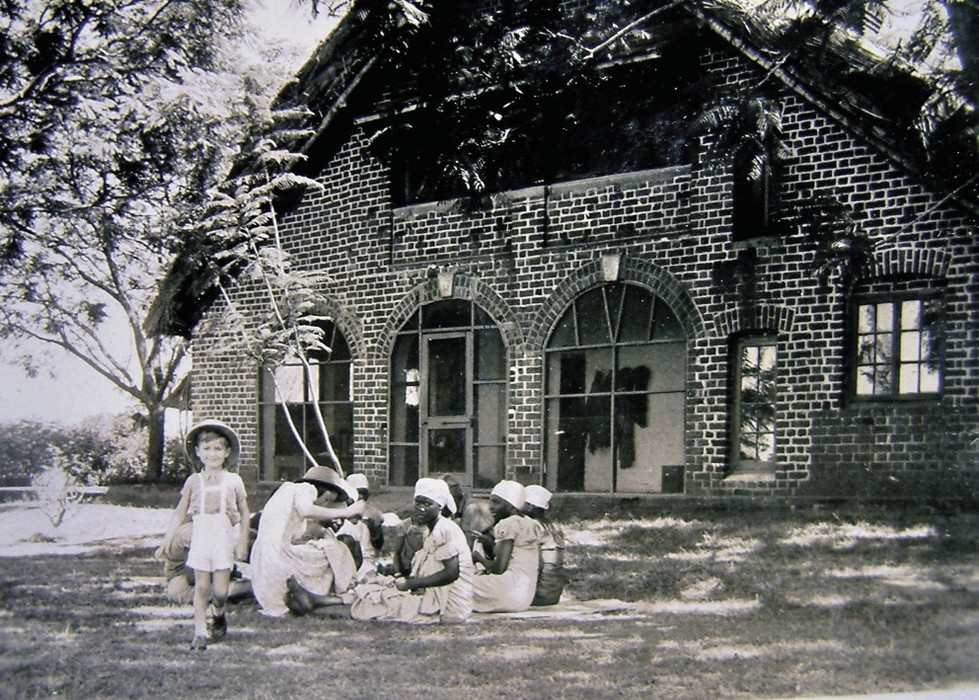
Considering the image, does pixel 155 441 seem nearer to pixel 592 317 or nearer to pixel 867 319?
pixel 592 317

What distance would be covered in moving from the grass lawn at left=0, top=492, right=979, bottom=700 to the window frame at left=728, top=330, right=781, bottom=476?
13cm

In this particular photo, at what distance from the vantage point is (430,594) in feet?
10.3

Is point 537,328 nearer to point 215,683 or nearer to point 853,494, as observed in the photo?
point 853,494

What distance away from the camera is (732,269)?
97.4 inches


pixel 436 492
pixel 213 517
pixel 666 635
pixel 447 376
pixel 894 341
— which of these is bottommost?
Answer: pixel 666 635

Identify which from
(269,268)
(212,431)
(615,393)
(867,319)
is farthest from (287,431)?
(867,319)

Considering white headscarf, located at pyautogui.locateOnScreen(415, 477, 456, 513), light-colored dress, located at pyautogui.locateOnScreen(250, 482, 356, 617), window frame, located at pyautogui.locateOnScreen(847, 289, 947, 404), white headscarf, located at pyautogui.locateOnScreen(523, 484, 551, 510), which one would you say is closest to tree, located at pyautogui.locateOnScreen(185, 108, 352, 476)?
white headscarf, located at pyautogui.locateOnScreen(415, 477, 456, 513)

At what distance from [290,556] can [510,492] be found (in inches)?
43.0

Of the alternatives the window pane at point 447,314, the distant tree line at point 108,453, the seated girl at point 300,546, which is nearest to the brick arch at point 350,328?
the window pane at point 447,314

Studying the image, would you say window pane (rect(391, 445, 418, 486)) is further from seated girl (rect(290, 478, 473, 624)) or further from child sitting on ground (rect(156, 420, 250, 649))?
child sitting on ground (rect(156, 420, 250, 649))

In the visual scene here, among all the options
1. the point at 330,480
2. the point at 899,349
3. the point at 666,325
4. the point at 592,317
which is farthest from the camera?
the point at 330,480

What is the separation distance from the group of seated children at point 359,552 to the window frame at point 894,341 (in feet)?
3.04

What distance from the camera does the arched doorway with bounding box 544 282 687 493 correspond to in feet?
8.17

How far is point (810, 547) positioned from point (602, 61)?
1.53 meters
